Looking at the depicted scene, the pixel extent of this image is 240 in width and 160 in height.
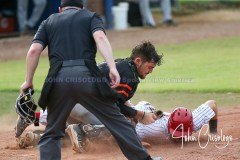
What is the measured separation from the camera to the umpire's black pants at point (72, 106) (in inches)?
235

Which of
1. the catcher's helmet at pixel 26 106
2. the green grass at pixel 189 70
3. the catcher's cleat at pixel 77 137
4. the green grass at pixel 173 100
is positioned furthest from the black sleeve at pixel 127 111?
the green grass at pixel 189 70

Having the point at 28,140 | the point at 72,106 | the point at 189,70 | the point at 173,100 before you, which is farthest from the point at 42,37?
the point at 189,70

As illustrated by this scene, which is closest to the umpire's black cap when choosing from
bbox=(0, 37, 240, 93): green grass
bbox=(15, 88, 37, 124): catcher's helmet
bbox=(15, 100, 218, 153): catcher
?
bbox=(15, 88, 37, 124): catcher's helmet

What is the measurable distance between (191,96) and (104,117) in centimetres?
463

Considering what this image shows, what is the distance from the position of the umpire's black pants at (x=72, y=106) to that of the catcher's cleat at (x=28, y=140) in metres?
1.55

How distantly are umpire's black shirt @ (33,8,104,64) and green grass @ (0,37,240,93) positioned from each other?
16.5ft

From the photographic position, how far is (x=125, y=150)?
20.1 feet

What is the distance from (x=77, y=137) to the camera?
7.23m

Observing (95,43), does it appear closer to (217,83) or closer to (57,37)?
(57,37)

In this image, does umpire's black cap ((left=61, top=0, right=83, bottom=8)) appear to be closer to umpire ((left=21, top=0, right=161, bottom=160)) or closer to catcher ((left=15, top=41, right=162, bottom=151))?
umpire ((left=21, top=0, right=161, bottom=160))

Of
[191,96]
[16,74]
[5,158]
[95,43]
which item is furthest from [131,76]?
[16,74]

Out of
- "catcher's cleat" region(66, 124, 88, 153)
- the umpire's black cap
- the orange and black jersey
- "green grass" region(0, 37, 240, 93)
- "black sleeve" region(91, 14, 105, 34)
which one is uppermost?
the umpire's black cap

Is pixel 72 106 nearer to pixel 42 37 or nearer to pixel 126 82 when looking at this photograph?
pixel 42 37

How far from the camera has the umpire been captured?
235 inches
